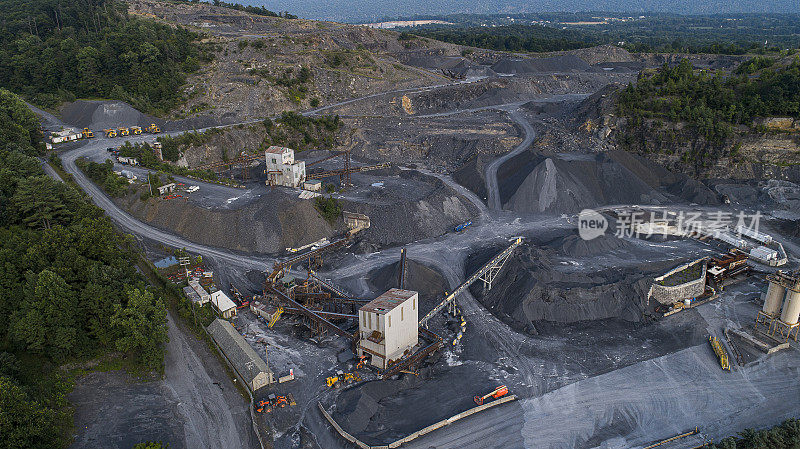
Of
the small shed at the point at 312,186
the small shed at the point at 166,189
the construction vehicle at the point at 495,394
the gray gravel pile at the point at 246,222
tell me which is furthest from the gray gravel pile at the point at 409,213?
the construction vehicle at the point at 495,394

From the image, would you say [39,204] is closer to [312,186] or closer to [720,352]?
[312,186]

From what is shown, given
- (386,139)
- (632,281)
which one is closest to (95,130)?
(386,139)

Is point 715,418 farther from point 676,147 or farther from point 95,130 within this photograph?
point 95,130

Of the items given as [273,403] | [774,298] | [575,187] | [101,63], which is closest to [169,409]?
[273,403]

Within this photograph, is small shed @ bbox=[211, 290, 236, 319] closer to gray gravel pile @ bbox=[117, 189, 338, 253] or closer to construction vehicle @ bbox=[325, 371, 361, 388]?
gray gravel pile @ bbox=[117, 189, 338, 253]

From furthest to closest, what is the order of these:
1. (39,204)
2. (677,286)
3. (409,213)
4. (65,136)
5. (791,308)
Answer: (65,136), (409,213), (677,286), (39,204), (791,308)
